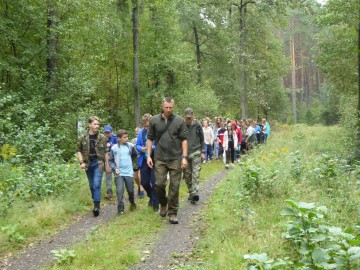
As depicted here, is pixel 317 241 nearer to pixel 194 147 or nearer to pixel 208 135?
pixel 194 147

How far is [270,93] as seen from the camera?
129ft

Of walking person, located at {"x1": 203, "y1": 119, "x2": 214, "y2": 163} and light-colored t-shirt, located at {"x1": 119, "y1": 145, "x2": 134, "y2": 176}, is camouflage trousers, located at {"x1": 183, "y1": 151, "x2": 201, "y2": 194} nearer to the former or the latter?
light-colored t-shirt, located at {"x1": 119, "y1": 145, "x2": 134, "y2": 176}

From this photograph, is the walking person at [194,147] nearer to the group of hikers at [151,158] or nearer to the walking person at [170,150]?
the group of hikers at [151,158]

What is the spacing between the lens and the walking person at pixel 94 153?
7.84m

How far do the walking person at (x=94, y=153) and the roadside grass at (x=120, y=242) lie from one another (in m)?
0.88

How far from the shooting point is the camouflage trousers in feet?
28.8

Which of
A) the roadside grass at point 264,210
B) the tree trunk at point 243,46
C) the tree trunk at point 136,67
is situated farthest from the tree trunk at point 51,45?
the tree trunk at point 243,46

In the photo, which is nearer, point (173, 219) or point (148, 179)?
point (173, 219)

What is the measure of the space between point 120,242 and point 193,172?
3.24 meters

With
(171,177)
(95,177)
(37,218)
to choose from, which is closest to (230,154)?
(95,177)

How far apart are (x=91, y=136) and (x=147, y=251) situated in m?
3.21

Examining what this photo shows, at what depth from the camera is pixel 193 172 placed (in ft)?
28.9

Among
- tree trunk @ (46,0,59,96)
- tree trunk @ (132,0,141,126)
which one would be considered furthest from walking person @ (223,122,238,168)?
tree trunk @ (46,0,59,96)

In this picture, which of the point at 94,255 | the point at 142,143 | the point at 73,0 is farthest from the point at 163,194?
the point at 73,0
